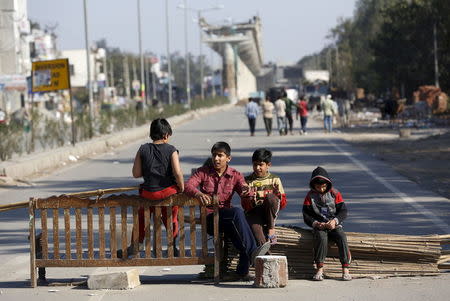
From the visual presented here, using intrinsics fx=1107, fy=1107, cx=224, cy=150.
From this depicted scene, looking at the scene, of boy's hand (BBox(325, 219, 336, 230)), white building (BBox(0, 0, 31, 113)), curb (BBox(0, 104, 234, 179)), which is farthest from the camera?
white building (BBox(0, 0, 31, 113))

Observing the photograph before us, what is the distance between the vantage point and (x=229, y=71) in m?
157

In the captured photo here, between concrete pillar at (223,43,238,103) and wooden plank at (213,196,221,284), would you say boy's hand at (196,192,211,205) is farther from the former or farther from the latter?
Answer: concrete pillar at (223,43,238,103)

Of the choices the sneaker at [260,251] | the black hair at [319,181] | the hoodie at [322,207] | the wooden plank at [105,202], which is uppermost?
the black hair at [319,181]

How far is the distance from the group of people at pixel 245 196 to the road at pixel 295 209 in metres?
0.37

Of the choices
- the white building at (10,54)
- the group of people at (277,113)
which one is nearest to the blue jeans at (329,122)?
the group of people at (277,113)

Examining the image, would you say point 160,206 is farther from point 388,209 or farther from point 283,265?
point 388,209

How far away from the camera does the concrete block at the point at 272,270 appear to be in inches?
362

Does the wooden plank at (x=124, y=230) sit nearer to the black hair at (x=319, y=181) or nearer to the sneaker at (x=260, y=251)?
the sneaker at (x=260, y=251)

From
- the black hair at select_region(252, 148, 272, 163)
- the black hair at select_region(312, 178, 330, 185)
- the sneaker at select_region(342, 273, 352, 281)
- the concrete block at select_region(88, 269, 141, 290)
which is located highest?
the black hair at select_region(252, 148, 272, 163)

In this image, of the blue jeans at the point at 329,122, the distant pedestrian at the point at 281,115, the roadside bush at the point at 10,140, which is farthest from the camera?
the blue jeans at the point at 329,122

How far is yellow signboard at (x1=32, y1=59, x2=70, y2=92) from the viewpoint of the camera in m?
33.6

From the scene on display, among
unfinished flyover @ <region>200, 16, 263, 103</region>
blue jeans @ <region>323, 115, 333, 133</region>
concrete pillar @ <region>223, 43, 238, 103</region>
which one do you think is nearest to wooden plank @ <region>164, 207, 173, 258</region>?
blue jeans @ <region>323, 115, 333, 133</region>

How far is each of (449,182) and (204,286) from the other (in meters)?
11.7

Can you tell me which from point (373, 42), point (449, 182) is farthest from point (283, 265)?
point (373, 42)
